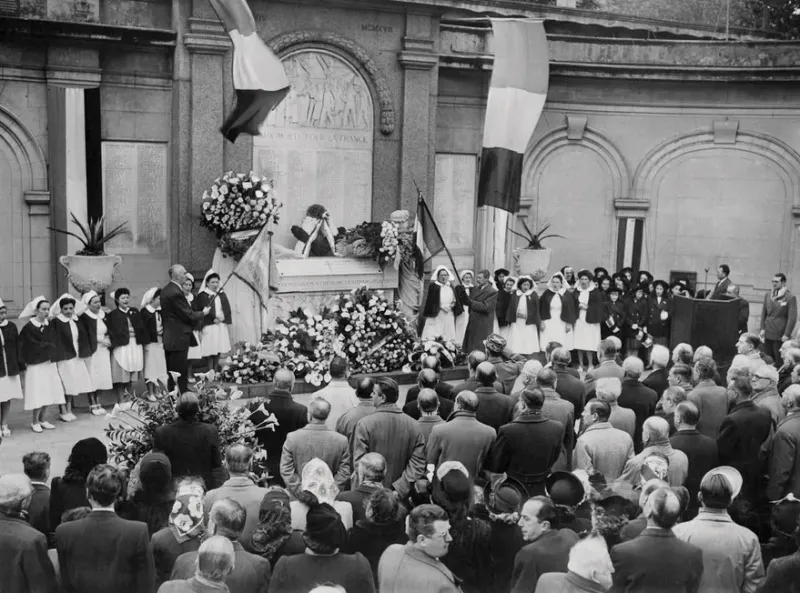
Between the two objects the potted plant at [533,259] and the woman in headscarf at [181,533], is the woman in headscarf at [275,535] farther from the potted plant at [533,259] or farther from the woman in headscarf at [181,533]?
the potted plant at [533,259]

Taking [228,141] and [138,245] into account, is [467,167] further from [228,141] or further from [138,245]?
[138,245]

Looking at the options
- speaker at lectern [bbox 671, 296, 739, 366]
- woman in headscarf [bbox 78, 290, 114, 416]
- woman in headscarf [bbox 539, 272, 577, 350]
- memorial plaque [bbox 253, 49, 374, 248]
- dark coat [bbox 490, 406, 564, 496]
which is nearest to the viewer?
dark coat [bbox 490, 406, 564, 496]

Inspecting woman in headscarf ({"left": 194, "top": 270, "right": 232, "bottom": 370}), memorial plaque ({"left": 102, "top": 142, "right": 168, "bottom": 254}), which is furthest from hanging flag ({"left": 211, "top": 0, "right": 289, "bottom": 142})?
woman in headscarf ({"left": 194, "top": 270, "right": 232, "bottom": 370})

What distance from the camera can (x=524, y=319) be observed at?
634 inches

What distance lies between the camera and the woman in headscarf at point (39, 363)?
461 inches

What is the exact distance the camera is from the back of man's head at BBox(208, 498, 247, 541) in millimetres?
5262

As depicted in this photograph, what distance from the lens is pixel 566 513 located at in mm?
6164

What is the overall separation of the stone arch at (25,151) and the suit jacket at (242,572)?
37.2 feet

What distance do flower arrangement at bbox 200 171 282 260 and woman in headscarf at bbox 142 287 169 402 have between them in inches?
77.2

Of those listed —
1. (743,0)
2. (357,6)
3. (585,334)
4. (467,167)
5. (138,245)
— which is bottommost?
(585,334)

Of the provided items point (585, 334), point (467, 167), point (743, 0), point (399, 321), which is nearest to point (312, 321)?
point (399, 321)

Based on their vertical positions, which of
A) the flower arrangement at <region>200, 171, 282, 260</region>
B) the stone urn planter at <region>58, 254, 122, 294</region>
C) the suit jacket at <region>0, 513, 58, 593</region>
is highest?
the flower arrangement at <region>200, 171, 282, 260</region>

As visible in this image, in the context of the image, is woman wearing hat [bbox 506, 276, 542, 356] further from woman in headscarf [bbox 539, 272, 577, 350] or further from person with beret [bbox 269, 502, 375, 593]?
person with beret [bbox 269, 502, 375, 593]

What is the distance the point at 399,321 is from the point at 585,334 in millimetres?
3319
